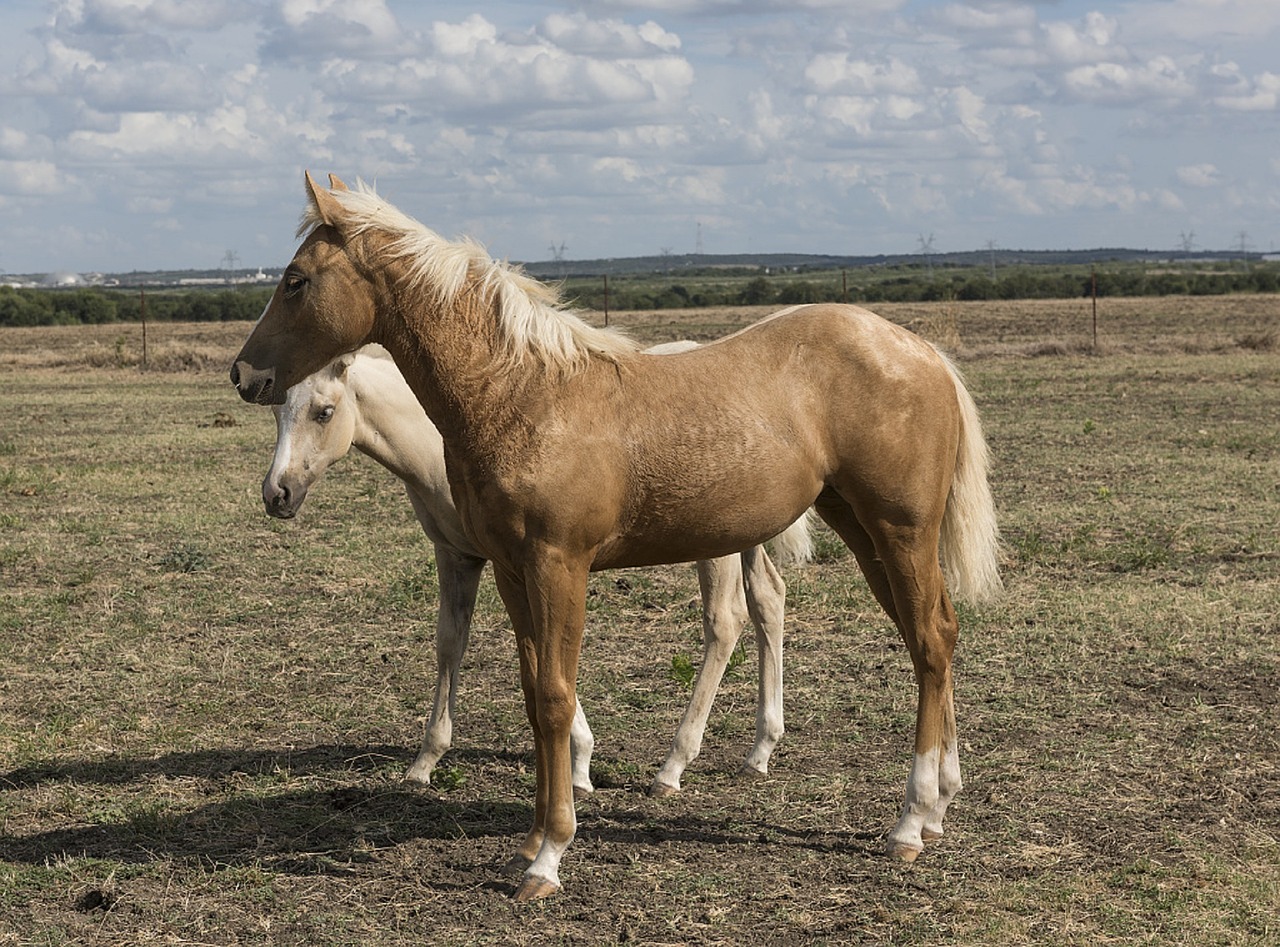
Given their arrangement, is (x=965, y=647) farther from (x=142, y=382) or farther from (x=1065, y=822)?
(x=142, y=382)

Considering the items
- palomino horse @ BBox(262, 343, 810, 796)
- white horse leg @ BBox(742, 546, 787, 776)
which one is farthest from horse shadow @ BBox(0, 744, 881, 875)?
white horse leg @ BBox(742, 546, 787, 776)

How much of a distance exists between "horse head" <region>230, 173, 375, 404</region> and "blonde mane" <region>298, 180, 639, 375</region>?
46 millimetres

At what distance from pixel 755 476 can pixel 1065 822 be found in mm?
1931

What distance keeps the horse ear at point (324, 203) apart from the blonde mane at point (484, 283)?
0.03 metres

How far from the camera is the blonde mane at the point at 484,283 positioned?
4352 mm

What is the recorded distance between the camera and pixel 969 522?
525 centimetres

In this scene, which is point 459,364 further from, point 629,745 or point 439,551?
point 629,745

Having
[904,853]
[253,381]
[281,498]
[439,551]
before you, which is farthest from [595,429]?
[281,498]

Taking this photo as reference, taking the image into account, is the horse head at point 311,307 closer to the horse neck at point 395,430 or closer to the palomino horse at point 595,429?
the palomino horse at point 595,429

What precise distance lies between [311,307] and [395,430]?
1.67 meters

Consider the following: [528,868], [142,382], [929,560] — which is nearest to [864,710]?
[929,560]

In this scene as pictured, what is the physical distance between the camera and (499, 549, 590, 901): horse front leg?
169 inches

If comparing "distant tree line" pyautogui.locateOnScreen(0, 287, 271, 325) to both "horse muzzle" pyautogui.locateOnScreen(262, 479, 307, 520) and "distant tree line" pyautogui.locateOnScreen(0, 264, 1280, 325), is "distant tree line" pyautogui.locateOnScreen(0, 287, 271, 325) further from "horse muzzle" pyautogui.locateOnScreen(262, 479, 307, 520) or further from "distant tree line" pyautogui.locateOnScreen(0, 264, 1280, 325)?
"horse muzzle" pyautogui.locateOnScreen(262, 479, 307, 520)

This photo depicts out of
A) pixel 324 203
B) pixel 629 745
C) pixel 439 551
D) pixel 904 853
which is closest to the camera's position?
pixel 324 203
